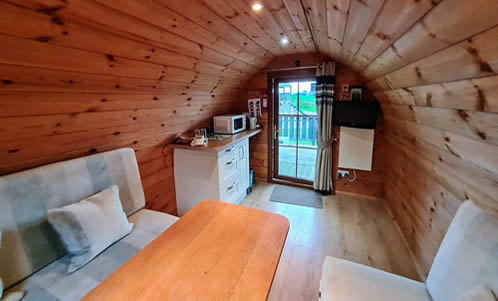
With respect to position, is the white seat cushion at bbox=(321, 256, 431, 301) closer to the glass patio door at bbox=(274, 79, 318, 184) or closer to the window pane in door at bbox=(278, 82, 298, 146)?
the glass patio door at bbox=(274, 79, 318, 184)

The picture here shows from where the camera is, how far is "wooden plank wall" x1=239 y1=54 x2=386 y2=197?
3.03 m

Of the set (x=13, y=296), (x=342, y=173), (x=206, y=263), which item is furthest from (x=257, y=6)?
(x=342, y=173)

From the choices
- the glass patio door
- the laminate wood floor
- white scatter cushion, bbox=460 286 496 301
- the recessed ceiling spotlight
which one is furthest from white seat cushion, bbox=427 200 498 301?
the glass patio door

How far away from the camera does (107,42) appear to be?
1276 millimetres

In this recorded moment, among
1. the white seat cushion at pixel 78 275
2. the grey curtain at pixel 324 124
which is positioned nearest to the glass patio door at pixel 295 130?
the grey curtain at pixel 324 124

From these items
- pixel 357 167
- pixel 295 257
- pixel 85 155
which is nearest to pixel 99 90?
pixel 85 155

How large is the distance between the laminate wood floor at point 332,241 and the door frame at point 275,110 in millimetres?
625

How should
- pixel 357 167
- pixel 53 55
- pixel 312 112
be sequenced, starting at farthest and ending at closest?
pixel 312 112
pixel 357 167
pixel 53 55

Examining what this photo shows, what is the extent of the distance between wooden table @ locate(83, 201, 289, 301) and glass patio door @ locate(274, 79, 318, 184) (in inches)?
94.4

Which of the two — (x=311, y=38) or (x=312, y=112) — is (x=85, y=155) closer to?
(x=311, y=38)

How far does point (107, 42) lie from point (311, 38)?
1897 millimetres

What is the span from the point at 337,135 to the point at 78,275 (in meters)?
3.17

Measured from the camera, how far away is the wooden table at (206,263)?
892mm

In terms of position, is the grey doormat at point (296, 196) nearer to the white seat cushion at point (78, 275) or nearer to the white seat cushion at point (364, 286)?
the white seat cushion at point (364, 286)
